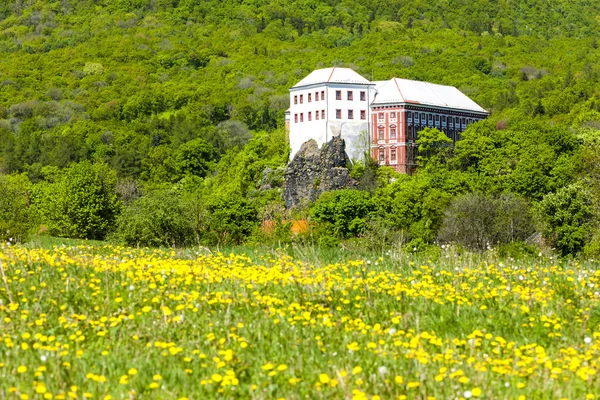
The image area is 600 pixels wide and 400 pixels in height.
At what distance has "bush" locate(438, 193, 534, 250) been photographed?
82.9m

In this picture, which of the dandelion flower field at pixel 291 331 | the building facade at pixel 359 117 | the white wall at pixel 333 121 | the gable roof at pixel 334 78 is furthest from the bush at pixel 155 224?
the dandelion flower field at pixel 291 331

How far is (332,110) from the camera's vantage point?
112562 mm

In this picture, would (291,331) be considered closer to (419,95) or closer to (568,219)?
(568,219)

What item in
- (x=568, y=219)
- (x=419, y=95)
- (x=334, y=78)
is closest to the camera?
(x=568, y=219)

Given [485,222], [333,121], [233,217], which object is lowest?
[233,217]

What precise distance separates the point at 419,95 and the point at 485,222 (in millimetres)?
40832

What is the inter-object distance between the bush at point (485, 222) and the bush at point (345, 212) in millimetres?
13454

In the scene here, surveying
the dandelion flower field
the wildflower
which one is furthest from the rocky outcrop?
the wildflower

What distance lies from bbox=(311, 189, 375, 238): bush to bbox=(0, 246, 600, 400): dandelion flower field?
7903cm

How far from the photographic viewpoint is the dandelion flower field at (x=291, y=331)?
40.0 ft

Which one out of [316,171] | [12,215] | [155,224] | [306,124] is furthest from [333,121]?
[12,215]

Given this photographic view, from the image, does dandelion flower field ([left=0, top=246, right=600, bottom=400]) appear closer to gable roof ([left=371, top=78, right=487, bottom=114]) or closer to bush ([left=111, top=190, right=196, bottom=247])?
bush ([left=111, top=190, right=196, bottom=247])

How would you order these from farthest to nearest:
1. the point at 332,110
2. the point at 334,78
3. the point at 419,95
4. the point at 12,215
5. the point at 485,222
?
the point at 419,95, the point at 334,78, the point at 332,110, the point at 485,222, the point at 12,215

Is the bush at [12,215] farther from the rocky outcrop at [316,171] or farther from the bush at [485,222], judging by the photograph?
the bush at [485,222]
